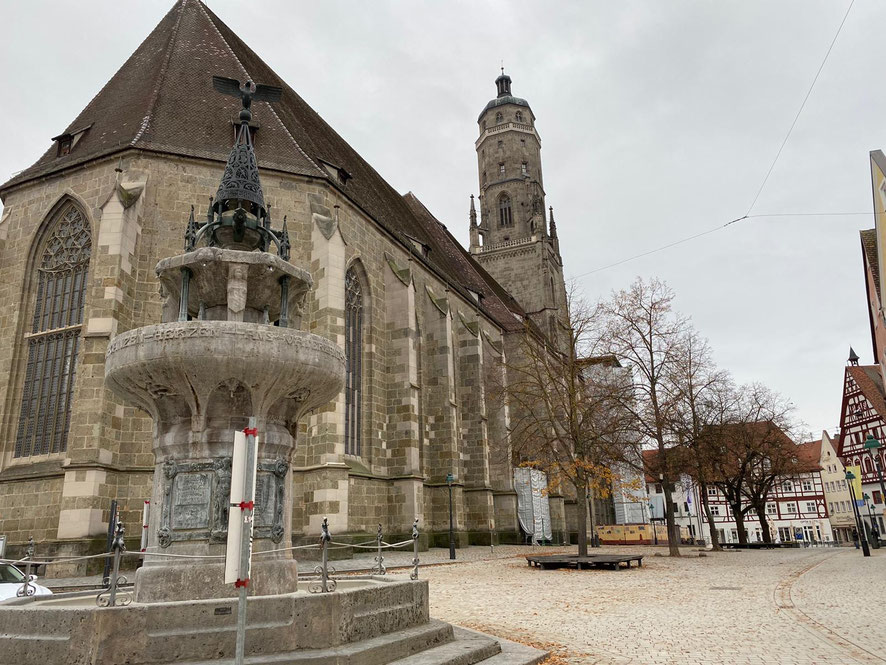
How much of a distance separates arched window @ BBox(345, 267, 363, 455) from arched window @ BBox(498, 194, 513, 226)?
1182 inches

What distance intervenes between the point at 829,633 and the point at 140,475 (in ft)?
47.1

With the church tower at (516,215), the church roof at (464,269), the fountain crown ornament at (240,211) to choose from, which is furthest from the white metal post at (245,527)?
the church tower at (516,215)

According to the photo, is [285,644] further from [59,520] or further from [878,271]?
[878,271]

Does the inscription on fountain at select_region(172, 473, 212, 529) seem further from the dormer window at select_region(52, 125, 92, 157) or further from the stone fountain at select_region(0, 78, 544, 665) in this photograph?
the dormer window at select_region(52, 125, 92, 157)

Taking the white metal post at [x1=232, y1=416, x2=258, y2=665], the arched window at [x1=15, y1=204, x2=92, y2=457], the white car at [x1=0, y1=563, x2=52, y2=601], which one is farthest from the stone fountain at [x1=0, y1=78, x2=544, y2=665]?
the arched window at [x1=15, y1=204, x2=92, y2=457]

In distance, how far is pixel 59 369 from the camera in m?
17.2

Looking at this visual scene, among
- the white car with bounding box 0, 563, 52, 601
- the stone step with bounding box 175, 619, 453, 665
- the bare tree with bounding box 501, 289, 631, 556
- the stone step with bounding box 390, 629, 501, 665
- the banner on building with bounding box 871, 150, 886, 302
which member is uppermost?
the banner on building with bounding box 871, 150, 886, 302

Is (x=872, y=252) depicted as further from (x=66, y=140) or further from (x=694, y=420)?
(x=66, y=140)

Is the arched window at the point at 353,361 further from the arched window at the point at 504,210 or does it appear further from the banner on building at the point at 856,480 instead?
the arched window at the point at 504,210

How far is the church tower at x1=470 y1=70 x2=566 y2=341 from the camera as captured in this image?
47.4 meters

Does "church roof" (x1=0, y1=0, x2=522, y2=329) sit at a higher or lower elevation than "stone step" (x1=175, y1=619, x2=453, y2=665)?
higher

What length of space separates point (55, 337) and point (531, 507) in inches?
890

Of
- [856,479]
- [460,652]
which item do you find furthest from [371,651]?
[856,479]

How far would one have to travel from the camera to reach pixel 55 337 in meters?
17.5
